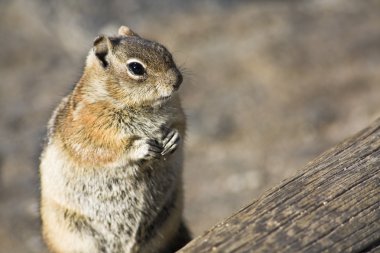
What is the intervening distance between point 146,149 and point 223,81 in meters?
4.83

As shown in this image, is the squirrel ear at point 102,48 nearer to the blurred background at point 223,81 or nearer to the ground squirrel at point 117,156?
the ground squirrel at point 117,156

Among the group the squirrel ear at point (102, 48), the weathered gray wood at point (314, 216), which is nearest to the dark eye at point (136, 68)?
the squirrel ear at point (102, 48)

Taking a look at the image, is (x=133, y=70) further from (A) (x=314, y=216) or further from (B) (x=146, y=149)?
(A) (x=314, y=216)

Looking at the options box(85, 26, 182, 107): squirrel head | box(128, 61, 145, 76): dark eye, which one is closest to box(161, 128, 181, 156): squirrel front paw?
box(85, 26, 182, 107): squirrel head

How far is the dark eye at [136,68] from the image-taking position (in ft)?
13.6

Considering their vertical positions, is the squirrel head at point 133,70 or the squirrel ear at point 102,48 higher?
the squirrel ear at point 102,48

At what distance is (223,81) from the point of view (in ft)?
29.5

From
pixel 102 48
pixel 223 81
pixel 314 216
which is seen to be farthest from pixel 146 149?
pixel 223 81

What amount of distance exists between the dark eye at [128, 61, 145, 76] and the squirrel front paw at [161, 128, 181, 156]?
0.40m

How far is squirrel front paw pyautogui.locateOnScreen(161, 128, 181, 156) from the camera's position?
427 centimetres

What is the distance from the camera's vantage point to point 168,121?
4449 mm

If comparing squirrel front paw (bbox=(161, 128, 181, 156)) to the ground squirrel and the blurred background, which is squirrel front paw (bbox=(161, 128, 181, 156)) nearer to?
the ground squirrel

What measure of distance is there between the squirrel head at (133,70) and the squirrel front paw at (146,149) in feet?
0.69

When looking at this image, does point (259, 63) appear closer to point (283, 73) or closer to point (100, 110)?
point (283, 73)
